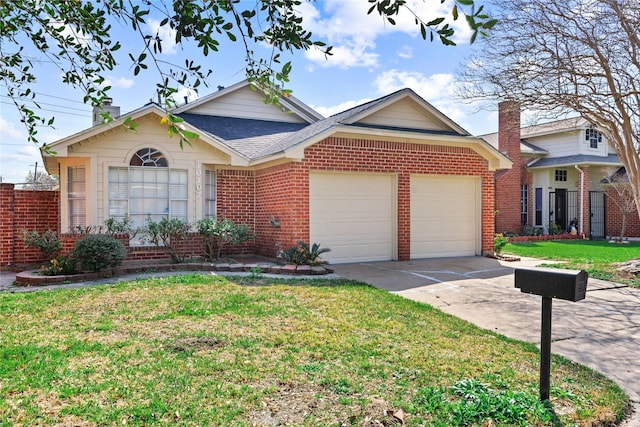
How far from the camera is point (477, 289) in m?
8.42

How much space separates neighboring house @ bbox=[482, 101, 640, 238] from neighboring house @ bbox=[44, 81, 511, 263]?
386 inches

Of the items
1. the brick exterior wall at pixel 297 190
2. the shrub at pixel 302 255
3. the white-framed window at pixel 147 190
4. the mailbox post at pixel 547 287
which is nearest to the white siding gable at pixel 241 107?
the brick exterior wall at pixel 297 190

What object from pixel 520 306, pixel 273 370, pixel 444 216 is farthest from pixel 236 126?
pixel 273 370

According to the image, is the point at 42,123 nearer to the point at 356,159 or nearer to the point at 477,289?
the point at 477,289

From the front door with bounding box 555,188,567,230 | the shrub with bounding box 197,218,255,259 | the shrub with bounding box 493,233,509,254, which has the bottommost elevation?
the shrub with bounding box 493,233,509,254

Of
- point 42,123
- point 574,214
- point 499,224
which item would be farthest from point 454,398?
point 574,214

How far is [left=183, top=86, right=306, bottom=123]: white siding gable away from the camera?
16.8 m

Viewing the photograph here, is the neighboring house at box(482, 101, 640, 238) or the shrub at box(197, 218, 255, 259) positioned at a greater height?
the neighboring house at box(482, 101, 640, 238)

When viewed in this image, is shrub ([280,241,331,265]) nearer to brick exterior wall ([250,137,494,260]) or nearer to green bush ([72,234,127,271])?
brick exterior wall ([250,137,494,260])

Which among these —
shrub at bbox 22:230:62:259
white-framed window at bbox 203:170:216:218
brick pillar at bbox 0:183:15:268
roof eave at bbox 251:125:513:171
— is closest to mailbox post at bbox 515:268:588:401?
roof eave at bbox 251:125:513:171

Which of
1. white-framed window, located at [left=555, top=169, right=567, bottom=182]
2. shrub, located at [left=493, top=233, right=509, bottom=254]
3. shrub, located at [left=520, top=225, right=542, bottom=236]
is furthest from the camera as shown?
white-framed window, located at [left=555, top=169, right=567, bottom=182]

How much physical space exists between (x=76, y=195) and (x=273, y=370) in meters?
9.18

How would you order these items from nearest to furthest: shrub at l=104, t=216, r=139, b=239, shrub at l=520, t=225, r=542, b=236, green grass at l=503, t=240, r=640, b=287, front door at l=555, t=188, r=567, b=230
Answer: green grass at l=503, t=240, r=640, b=287 → shrub at l=104, t=216, r=139, b=239 → shrub at l=520, t=225, r=542, b=236 → front door at l=555, t=188, r=567, b=230

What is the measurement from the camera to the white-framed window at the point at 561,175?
2309cm
